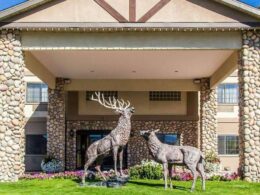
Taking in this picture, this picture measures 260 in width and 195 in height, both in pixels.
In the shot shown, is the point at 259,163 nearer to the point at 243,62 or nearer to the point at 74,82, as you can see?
the point at 243,62

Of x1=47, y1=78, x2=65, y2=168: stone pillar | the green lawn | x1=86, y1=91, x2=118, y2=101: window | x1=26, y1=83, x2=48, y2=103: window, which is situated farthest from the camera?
x1=26, y1=83, x2=48, y2=103: window

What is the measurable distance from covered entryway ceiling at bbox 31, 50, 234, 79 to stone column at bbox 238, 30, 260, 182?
1.26m

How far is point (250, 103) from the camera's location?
17203 millimetres

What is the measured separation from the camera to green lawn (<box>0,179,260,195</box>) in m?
13.7

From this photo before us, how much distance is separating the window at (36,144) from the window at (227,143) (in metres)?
11.7

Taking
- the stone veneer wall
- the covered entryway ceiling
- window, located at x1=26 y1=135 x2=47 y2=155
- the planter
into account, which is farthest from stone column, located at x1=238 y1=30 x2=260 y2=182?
window, located at x1=26 y1=135 x2=47 y2=155

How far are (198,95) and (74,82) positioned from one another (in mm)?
7661

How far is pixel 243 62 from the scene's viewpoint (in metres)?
17.3

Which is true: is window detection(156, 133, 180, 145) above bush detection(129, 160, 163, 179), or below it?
above

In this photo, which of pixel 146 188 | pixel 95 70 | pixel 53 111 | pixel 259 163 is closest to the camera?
pixel 146 188

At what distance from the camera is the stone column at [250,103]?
16.9 m

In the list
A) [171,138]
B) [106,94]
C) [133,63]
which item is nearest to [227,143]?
[171,138]

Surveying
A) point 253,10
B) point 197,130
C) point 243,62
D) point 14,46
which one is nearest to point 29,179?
point 14,46

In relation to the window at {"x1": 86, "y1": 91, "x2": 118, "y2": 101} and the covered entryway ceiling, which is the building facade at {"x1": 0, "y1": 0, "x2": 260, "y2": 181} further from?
the window at {"x1": 86, "y1": 91, "x2": 118, "y2": 101}
